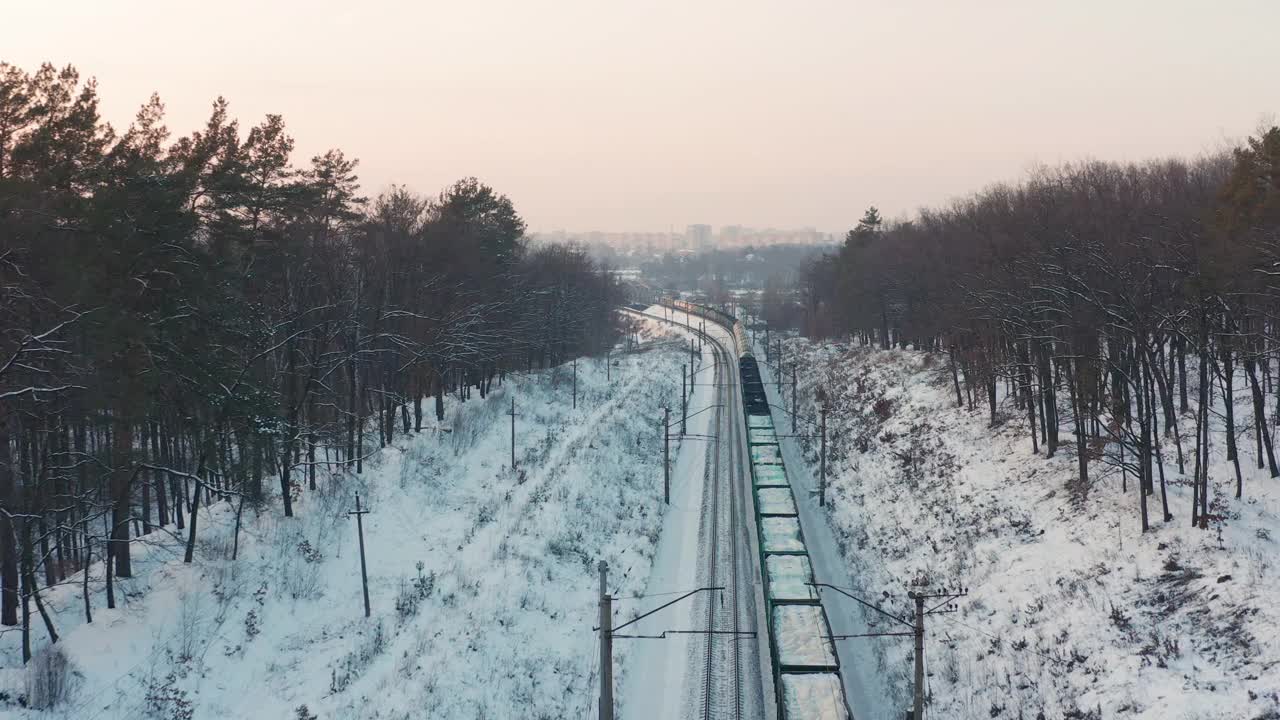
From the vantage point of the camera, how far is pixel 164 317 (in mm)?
23188

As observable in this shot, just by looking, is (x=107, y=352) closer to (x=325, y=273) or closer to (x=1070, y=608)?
(x=325, y=273)

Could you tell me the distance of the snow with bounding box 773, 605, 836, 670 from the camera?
20.7m

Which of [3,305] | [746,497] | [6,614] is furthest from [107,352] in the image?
[746,497]

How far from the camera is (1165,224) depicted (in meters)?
27.1

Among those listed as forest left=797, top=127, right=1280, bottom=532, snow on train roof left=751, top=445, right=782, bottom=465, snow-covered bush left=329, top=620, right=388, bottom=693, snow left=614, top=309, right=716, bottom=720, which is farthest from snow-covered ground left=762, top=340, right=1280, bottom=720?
snow-covered bush left=329, top=620, right=388, bottom=693

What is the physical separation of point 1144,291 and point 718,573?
62.7 ft

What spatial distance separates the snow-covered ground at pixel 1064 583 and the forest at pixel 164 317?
23.5 meters

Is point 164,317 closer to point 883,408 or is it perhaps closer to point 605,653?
point 605,653

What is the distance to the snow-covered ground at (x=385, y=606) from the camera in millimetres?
21234

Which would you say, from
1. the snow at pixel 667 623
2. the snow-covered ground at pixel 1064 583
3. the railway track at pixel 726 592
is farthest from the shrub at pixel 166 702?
the snow-covered ground at pixel 1064 583

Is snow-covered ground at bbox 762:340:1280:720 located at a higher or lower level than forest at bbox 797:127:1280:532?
lower

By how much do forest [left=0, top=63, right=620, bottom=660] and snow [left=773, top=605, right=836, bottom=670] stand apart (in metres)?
17.5

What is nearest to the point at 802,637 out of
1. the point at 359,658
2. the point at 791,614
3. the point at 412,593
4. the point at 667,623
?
the point at 791,614

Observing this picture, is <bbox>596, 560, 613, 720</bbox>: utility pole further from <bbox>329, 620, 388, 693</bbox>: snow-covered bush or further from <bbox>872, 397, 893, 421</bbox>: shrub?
<bbox>872, 397, 893, 421</bbox>: shrub
